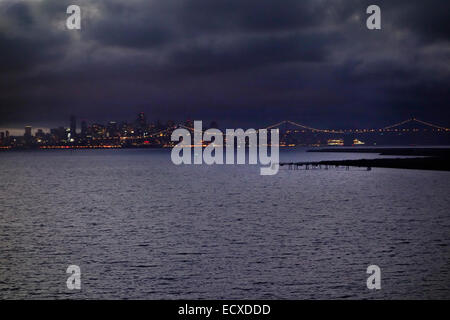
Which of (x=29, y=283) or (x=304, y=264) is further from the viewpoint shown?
(x=304, y=264)

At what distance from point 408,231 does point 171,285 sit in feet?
68.5

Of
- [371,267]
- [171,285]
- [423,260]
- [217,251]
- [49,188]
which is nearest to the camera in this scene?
[171,285]

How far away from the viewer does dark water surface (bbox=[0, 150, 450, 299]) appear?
80.2 ft

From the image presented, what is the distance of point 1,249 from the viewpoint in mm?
33344

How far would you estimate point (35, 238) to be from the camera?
37.7 meters

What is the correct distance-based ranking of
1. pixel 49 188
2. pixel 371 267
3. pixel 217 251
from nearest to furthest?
pixel 371 267 → pixel 217 251 → pixel 49 188

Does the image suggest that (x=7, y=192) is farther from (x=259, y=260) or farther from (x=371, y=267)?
(x=371, y=267)

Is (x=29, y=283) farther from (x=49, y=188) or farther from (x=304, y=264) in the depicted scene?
(x=49, y=188)

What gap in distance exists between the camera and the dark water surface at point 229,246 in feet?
80.2

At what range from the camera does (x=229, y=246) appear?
33.5 metres
